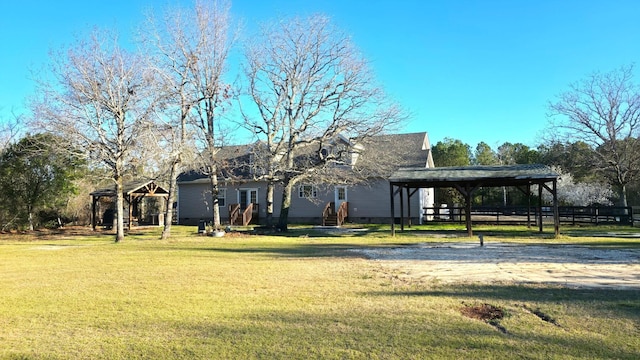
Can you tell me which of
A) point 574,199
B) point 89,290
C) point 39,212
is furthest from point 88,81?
point 574,199

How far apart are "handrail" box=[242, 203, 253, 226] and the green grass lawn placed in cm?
1975

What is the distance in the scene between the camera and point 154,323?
5.58 meters

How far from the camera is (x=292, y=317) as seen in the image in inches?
228

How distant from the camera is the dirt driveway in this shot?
8.51 m

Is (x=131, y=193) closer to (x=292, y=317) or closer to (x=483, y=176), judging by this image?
(x=483, y=176)

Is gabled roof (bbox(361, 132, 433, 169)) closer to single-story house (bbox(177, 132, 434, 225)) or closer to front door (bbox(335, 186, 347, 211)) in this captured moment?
single-story house (bbox(177, 132, 434, 225))

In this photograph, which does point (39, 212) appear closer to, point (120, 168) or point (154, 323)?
point (120, 168)

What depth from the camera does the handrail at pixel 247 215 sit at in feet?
98.5

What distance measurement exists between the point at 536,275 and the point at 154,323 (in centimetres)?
739

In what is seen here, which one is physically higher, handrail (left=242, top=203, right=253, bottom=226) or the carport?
the carport

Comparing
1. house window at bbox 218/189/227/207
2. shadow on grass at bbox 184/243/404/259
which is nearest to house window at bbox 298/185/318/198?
house window at bbox 218/189/227/207

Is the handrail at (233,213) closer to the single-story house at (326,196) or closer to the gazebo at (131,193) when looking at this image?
the single-story house at (326,196)

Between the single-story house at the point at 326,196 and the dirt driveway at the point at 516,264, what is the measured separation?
1145 centimetres

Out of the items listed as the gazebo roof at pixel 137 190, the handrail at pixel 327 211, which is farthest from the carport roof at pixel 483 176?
the gazebo roof at pixel 137 190
